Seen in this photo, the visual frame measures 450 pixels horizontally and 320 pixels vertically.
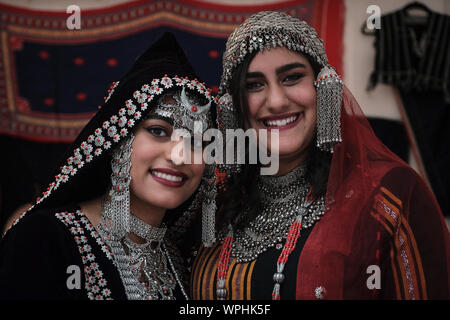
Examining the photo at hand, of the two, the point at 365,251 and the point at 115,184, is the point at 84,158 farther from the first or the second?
→ the point at 365,251

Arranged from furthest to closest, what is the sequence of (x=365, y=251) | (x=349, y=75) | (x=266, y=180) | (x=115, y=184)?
1. (x=349, y=75)
2. (x=266, y=180)
3. (x=115, y=184)
4. (x=365, y=251)

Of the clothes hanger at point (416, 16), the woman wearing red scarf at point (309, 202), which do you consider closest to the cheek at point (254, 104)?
the woman wearing red scarf at point (309, 202)

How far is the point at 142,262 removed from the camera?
1.93 meters

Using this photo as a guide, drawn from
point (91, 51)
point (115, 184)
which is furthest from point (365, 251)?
point (91, 51)

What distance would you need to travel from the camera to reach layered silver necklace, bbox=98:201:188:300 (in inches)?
73.0

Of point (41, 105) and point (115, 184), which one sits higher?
point (41, 105)

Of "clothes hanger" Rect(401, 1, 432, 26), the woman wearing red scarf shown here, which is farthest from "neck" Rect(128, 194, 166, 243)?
"clothes hanger" Rect(401, 1, 432, 26)

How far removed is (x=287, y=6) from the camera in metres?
2.97

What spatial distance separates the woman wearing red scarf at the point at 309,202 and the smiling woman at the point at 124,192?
0.20 metres

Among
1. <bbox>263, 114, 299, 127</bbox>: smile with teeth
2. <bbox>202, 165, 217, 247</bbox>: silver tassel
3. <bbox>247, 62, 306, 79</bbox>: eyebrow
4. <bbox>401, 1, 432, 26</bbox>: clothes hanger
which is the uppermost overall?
<bbox>401, 1, 432, 26</bbox>: clothes hanger

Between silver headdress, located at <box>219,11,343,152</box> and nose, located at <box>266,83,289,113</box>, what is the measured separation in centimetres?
13

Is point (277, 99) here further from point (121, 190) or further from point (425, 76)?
point (425, 76)

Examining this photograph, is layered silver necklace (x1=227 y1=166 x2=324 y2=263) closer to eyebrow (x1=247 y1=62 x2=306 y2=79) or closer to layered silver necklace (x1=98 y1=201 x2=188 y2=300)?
layered silver necklace (x1=98 y1=201 x2=188 y2=300)

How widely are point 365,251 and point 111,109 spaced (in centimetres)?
100
